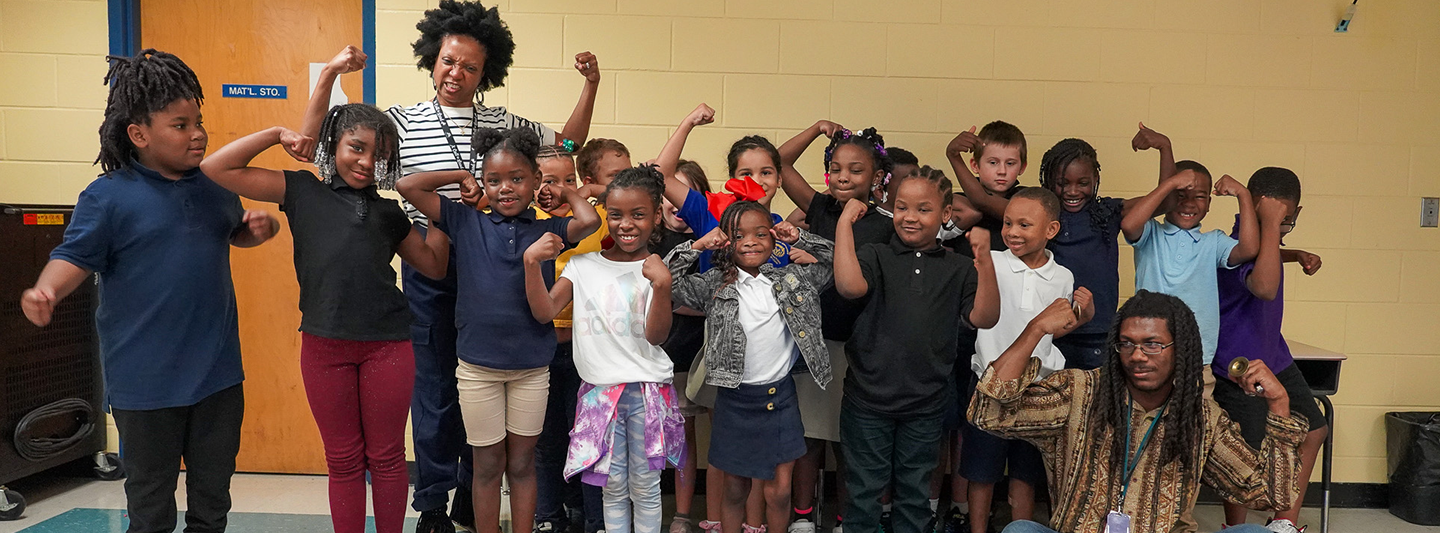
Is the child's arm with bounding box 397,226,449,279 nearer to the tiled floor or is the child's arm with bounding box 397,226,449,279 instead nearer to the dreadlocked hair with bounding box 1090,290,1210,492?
the tiled floor

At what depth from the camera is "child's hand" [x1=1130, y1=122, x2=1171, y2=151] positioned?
11.1ft

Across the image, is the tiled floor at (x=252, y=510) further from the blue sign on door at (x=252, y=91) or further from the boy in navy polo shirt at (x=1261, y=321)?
the blue sign on door at (x=252, y=91)

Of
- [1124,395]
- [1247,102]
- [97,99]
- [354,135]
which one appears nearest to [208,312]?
[354,135]

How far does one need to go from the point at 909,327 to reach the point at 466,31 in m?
1.76

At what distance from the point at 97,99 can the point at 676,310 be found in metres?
2.75

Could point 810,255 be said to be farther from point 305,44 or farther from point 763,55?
point 305,44

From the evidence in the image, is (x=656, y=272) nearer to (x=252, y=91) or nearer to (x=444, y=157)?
(x=444, y=157)

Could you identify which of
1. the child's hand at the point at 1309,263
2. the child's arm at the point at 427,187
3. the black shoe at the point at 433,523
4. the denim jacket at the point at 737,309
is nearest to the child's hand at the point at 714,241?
the denim jacket at the point at 737,309

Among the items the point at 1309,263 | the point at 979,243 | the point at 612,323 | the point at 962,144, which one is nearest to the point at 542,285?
the point at 612,323

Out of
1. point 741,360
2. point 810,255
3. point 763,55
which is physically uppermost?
point 763,55

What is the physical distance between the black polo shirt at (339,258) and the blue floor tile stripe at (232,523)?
1150mm

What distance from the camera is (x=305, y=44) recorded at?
3.84 meters

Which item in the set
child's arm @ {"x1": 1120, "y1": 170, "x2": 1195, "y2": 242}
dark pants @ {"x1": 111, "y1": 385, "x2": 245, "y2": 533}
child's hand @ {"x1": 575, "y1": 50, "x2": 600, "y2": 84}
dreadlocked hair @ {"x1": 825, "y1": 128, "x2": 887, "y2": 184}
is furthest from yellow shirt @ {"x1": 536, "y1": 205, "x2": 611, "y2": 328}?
child's arm @ {"x1": 1120, "y1": 170, "x2": 1195, "y2": 242}

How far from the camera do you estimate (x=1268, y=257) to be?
10.00 feet
